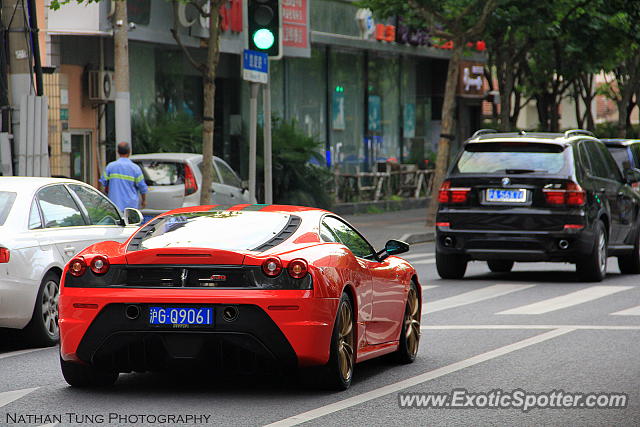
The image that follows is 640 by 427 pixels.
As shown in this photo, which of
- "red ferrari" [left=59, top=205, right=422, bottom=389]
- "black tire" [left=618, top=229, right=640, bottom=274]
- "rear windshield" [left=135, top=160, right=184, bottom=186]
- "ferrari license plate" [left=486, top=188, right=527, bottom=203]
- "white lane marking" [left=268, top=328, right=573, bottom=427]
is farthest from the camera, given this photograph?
"rear windshield" [left=135, top=160, right=184, bottom=186]

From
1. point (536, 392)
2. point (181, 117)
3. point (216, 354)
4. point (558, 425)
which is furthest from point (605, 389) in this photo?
point (181, 117)

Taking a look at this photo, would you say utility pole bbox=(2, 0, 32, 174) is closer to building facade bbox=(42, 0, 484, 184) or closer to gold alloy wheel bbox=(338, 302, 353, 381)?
building facade bbox=(42, 0, 484, 184)

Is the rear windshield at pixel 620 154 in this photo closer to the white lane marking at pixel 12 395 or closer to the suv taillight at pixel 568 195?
the suv taillight at pixel 568 195

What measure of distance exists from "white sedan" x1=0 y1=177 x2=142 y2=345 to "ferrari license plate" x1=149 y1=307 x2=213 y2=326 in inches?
105

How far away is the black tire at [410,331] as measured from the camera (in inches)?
401

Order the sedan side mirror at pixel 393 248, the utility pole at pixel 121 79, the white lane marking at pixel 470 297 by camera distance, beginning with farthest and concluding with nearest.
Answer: the utility pole at pixel 121 79, the white lane marking at pixel 470 297, the sedan side mirror at pixel 393 248

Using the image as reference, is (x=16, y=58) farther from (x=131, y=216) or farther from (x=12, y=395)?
(x=12, y=395)

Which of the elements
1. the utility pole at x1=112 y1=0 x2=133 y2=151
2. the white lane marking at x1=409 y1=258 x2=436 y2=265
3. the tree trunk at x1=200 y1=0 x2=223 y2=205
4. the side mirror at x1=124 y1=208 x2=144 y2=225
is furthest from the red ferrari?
the tree trunk at x1=200 y1=0 x2=223 y2=205

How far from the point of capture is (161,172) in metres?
22.3

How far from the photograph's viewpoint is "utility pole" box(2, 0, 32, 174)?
51.7 ft

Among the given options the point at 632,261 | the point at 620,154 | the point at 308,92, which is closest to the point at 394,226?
the point at 620,154

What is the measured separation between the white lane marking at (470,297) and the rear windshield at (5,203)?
4.46 m

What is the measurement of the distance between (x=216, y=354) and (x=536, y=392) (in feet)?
6.64

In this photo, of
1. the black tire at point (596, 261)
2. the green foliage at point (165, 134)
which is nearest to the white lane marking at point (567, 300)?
the black tire at point (596, 261)
